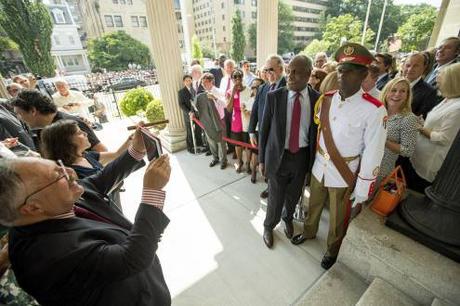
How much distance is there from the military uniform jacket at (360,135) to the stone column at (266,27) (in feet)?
14.8

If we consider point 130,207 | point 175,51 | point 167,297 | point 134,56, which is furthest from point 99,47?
point 167,297

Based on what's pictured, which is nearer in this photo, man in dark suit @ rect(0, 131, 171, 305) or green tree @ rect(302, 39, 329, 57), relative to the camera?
man in dark suit @ rect(0, 131, 171, 305)

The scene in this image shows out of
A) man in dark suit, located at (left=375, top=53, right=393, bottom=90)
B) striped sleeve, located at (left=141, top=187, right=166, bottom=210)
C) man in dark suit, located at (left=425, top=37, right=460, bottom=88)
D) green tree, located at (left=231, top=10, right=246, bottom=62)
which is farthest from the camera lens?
green tree, located at (left=231, top=10, right=246, bottom=62)

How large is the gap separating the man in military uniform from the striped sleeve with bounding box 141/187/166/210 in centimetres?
156

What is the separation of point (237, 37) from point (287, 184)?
129 feet

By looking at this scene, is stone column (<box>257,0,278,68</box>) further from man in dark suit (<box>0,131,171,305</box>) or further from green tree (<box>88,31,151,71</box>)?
green tree (<box>88,31,151,71</box>)

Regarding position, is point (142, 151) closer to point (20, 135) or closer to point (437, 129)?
point (20, 135)

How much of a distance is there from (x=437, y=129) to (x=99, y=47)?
4048cm

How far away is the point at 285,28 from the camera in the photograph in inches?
1940

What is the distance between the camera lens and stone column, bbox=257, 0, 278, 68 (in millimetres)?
5406

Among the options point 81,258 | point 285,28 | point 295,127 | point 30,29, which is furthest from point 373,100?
point 285,28

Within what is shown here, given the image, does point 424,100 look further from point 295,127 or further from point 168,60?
point 168,60

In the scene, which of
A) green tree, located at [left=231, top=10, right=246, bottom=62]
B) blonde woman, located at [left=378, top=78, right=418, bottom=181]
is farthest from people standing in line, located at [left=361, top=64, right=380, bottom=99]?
green tree, located at [left=231, top=10, right=246, bottom=62]

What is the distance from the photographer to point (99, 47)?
3269 centimetres
